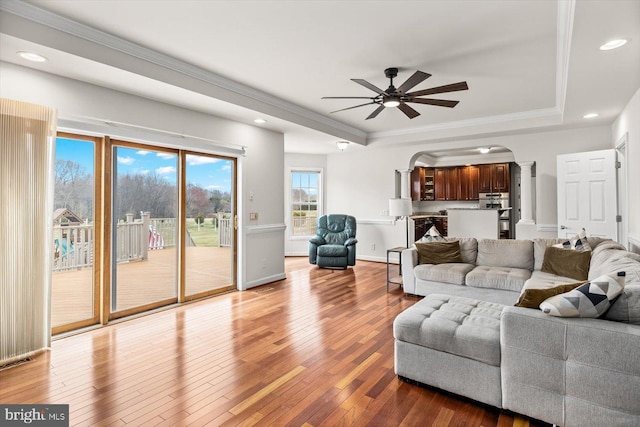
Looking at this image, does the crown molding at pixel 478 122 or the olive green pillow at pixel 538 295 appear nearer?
the olive green pillow at pixel 538 295

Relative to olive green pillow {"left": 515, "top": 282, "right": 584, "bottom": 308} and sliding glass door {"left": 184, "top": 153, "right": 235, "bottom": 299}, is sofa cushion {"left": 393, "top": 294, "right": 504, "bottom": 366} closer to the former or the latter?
olive green pillow {"left": 515, "top": 282, "right": 584, "bottom": 308}

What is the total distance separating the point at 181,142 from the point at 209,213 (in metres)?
1.07

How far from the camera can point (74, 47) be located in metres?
2.71

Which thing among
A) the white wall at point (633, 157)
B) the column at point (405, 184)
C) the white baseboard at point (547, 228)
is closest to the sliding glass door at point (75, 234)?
the column at point (405, 184)

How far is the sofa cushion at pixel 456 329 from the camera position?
6.77 feet

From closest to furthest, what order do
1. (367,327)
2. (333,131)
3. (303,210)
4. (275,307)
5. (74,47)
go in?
(74,47) → (367,327) → (275,307) → (333,131) → (303,210)

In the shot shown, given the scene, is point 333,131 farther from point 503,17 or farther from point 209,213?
point 503,17

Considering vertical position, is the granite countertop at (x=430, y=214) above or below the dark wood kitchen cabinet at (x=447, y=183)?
below

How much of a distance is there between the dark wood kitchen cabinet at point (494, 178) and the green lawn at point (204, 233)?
289 inches

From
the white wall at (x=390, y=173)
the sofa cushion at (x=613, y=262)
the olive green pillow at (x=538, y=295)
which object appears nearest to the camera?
the olive green pillow at (x=538, y=295)

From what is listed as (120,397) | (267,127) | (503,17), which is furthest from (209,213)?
(503,17)

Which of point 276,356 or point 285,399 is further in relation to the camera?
point 276,356

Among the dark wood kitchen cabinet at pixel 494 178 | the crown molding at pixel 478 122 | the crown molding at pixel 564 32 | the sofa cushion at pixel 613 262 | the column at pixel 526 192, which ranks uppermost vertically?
the crown molding at pixel 478 122

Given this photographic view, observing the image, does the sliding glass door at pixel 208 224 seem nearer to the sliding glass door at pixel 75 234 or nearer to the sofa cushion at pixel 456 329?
the sliding glass door at pixel 75 234
